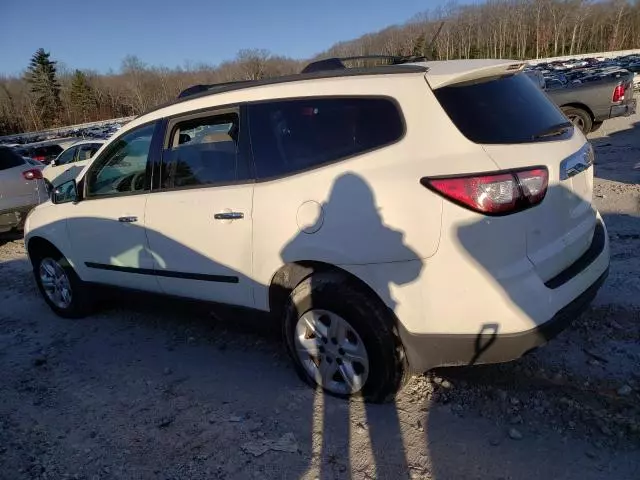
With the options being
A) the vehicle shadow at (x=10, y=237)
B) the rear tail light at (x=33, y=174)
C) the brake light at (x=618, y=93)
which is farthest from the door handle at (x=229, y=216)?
the brake light at (x=618, y=93)

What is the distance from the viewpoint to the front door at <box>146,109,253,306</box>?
299 cm

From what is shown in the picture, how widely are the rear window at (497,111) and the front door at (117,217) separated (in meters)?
2.23

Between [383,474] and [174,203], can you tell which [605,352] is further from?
[174,203]

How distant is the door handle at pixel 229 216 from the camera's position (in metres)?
2.92

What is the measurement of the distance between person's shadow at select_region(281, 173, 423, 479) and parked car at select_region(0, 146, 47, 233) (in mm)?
6665

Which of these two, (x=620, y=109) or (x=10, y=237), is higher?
(x=620, y=109)

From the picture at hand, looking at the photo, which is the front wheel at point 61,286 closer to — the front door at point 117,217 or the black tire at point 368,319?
the front door at point 117,217

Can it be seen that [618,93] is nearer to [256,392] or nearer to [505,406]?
[505,406]

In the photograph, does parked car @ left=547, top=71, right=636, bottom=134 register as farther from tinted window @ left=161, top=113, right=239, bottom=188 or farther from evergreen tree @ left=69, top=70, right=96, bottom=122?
evergreen tree @ left=69, top=70, right=96, bottom=122

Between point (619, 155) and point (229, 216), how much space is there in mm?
9210

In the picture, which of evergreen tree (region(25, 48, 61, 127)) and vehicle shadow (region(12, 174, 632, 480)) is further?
evergreen tree (region(25, 48, 61, 127))

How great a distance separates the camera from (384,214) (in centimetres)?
239

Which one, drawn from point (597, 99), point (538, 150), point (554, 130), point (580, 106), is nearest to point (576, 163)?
point (554, 130)

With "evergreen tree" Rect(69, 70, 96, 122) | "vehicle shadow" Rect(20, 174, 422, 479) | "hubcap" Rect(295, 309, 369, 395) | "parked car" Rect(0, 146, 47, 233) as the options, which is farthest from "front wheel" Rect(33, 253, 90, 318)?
"evergreen tree" Rect(69, 70, 96, 122)
